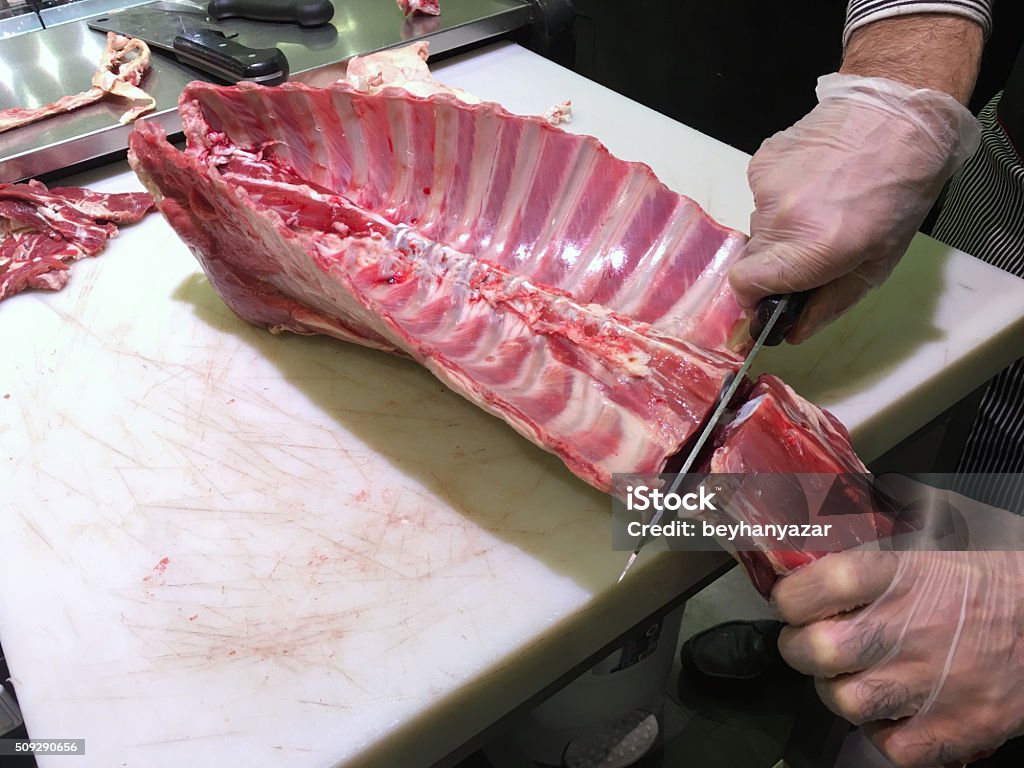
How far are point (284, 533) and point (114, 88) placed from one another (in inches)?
66.6

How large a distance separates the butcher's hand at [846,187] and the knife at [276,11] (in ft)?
5.99

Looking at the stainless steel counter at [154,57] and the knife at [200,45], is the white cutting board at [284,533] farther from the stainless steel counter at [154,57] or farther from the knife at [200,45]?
the knife at [200,45]

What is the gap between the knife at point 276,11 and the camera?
281 centimetres

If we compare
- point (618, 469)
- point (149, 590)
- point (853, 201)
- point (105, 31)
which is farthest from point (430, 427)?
point (105, 31)

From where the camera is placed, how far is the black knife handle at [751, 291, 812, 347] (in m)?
1.45

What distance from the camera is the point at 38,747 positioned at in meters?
1.19

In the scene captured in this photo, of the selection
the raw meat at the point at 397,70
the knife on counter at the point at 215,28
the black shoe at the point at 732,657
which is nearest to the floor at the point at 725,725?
the black shoe at the point at 732,657

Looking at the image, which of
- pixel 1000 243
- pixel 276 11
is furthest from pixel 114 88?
pixel 1000 243

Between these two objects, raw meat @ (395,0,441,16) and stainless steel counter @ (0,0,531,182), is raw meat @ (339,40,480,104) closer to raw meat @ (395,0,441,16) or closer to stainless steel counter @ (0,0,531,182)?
stainless steel counter @ (0,0,531,182)

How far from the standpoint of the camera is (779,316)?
145cm

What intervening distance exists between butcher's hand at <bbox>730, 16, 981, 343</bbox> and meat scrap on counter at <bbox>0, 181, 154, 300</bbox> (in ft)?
5.21

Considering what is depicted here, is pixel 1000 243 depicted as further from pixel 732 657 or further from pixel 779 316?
pixel 732 657

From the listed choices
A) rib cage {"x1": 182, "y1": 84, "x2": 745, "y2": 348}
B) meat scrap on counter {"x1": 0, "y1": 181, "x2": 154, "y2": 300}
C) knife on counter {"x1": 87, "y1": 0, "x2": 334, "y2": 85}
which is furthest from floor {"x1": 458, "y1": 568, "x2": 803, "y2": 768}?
knife on counter {"x1": 87, "y1": 0, "x2": 334, "y2": 85}

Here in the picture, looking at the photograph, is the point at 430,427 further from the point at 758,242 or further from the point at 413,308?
the point at 758,242
